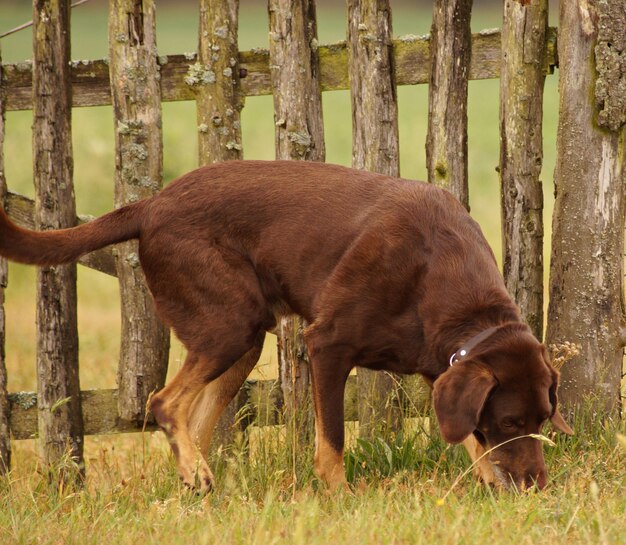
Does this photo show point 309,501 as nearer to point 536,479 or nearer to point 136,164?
point 536,479

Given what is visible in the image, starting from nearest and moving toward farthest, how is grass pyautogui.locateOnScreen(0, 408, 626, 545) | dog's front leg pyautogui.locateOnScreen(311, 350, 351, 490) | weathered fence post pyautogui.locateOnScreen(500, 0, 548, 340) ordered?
grass pyautogui.locateOnScreen(0, 408, 626, 545)
dog's front leg pyautogui.locateOnScreen(311, 350, 351, 490)
weathered fence post pyautogui.locateOnScreen(500, 0, 548, 340)

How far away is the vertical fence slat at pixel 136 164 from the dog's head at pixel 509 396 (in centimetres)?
A: 175

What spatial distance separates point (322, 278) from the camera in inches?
158

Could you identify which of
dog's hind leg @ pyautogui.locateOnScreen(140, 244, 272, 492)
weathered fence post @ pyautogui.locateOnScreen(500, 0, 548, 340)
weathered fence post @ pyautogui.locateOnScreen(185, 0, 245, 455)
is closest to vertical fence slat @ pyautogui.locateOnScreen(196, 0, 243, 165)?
weathered fence post @ pyautogui.locateOnScreen(185, 0, 245, 455)

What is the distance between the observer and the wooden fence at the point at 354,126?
A: 4.39 metres

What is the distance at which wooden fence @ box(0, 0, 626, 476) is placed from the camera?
4.39 m

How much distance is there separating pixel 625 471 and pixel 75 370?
273 centimetres

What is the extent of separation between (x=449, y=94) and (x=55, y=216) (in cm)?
206

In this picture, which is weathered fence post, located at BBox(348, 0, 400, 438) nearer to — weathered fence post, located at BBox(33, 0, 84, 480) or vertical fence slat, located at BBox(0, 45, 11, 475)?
A: weathered fence post, located at BBox(33, 0, 84, 480)

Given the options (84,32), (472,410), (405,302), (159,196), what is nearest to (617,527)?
(472,410)

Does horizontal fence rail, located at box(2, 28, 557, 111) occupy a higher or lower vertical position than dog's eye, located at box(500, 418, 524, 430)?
higher

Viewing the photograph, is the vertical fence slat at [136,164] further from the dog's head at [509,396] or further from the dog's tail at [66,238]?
the dog's head at [509,396]

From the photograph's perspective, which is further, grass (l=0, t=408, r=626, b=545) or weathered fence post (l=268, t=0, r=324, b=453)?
weathered fence post (l=268, t=0, r=324, b=453)

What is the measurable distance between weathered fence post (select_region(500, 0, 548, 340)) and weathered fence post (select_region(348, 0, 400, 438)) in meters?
0.55
